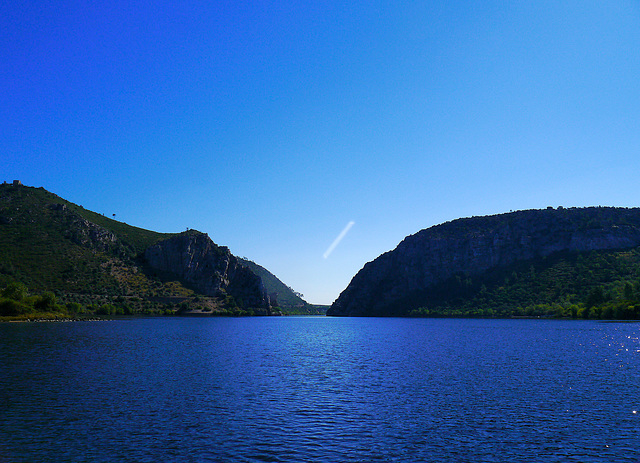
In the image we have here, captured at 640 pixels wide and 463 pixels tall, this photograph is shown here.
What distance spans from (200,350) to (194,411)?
175 ft

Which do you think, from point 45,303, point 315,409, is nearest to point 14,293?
point 45,303

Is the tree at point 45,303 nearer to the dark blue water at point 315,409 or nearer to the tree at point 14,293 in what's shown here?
the tree at point 14,293

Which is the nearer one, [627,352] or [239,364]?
[239,364]

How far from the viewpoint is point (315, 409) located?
38031 millimetres

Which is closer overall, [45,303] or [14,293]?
[14,293]

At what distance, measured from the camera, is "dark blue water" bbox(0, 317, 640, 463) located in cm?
2691

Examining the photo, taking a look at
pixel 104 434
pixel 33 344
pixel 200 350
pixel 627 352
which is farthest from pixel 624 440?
pixel 33 344

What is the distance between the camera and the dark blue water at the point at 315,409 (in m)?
26.9

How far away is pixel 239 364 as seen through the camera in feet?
220

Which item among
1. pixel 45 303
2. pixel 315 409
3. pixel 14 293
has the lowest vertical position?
pixel 315 409

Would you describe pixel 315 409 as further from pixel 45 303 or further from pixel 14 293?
pixel 45 303

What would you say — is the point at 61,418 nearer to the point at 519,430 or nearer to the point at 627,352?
the point at 519,430

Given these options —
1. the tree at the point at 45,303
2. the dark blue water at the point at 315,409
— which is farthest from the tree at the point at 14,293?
the dark blue water at the point at 315,409

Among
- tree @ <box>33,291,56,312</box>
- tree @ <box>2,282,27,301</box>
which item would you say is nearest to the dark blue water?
tree @ <box>2,282,27,301</box>
